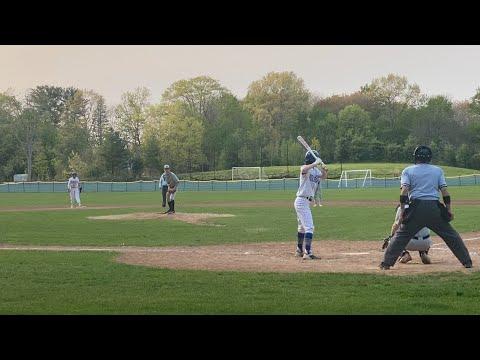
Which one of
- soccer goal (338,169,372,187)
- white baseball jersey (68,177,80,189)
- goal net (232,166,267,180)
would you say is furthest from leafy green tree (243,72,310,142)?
white baseball jersey (68,177,80,189)

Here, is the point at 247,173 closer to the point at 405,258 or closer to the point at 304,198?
the point at 304,198

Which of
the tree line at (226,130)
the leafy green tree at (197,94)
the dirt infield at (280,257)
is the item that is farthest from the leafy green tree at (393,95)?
the dirt infield at (280,257)

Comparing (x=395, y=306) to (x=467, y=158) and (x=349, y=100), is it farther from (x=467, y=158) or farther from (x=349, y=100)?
(x=349, y=100)

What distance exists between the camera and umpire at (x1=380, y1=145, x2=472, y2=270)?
10.5 metres

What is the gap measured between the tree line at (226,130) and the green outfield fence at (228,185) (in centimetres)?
1220

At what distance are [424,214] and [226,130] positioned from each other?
268 ft

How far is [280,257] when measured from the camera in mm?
12844

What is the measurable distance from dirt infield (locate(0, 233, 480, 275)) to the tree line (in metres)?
66.3

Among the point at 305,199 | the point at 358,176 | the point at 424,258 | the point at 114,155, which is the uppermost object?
the point at 114,155

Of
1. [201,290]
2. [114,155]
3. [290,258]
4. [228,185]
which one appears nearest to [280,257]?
[290,258]

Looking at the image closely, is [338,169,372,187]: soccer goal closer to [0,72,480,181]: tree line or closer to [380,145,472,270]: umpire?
[0,72,480,181]: tree line

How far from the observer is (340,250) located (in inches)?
546
